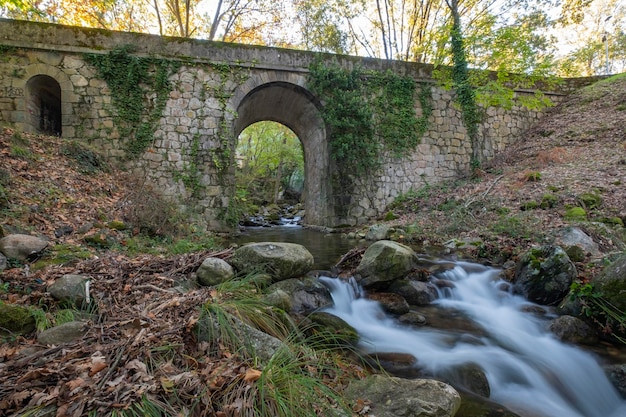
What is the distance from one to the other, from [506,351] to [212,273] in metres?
3.03

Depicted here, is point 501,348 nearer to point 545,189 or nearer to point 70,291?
point 70,291

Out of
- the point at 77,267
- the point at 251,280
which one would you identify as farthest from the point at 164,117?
the point at 251,280

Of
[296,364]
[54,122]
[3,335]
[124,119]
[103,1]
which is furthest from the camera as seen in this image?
[103,1]

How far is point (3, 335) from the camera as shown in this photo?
6.81 ft

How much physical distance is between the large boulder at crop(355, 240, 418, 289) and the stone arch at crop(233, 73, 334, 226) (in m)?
5.82

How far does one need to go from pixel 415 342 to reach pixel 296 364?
182 centimetres

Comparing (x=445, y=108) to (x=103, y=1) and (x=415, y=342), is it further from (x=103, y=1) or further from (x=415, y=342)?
(x=103, y=1)

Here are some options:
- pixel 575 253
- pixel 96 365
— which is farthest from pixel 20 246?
pixel 575 253

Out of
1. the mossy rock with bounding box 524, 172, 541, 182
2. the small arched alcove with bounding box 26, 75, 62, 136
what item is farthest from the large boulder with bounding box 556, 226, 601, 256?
the small arched alcove with bounding box 26, 75, 62, 136

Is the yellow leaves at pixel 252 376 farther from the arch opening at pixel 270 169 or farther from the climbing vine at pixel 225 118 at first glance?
the arch opening at pixel 270 169

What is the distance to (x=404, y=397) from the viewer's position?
6.07ft

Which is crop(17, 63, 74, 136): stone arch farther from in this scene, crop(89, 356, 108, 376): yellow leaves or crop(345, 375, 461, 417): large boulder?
crop(345, 375, 461, 417): large boulder

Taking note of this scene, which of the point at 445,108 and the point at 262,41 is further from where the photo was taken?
the point at 262,41

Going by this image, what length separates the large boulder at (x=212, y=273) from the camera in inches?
133
